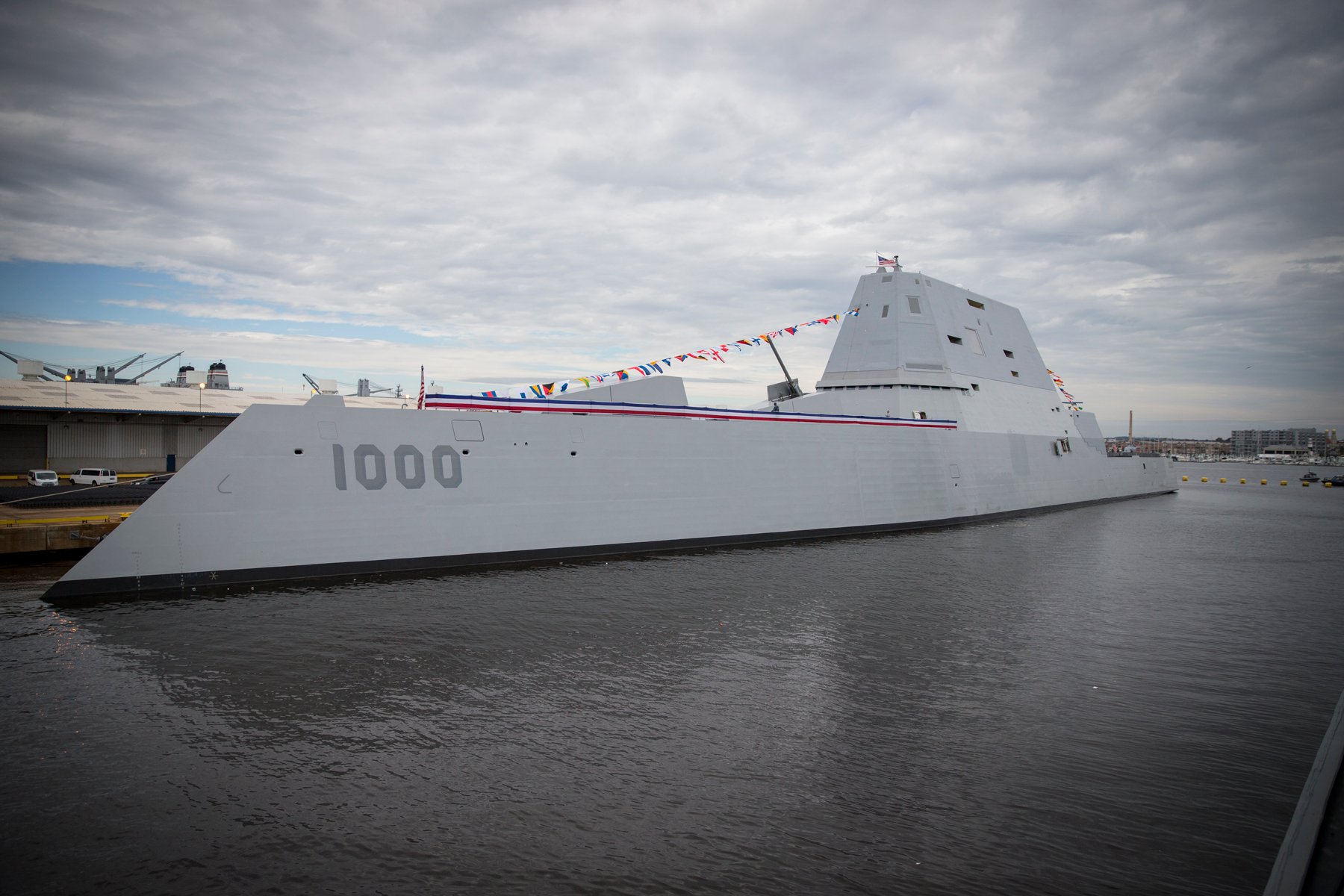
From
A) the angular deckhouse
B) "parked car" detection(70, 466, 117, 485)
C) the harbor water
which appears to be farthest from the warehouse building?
the harbor water

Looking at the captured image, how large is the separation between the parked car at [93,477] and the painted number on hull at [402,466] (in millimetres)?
13426

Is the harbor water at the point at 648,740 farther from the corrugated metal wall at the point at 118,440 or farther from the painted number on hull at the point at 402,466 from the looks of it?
the corrugated metal wall at the point at 118,440

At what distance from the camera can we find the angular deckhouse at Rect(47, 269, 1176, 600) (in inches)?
355

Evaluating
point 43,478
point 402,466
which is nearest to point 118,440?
point 43,478

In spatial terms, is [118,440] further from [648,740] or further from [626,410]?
[648,740]

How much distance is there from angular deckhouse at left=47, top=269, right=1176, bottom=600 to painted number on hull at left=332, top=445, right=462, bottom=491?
0.02 meters

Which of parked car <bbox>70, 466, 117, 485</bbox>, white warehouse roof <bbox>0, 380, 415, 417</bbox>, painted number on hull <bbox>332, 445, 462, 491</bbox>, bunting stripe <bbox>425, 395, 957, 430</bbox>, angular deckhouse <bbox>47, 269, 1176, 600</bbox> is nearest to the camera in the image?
angular deckhouse <bbox>47, 269, 1176, 600</bbox>

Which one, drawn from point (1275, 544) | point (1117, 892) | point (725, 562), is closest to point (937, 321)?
point (1275, 544)

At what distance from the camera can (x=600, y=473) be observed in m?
11.7

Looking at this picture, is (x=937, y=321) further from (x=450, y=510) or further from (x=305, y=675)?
(x=305, y=675)

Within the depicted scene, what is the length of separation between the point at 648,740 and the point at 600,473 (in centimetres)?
690

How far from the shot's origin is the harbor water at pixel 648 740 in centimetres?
374

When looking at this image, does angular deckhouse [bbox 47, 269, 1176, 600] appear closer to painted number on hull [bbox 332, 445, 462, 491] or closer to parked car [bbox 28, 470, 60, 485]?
painted number on hull [bbox 332, 445, 462, 491]

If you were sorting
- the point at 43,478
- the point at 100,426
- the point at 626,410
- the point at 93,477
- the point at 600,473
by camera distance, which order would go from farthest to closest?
the point at 100,426 < the point at 93,477 < the point at 43,478 < the point at 626,410 < the point at 600,473
